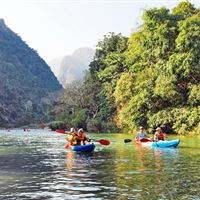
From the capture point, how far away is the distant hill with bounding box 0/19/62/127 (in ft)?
361

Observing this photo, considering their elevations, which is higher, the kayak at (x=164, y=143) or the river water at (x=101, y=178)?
the kayak at (x=164, y=143)

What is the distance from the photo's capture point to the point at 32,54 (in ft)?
567

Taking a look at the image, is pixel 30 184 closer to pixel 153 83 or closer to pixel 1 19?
pixel 153 83

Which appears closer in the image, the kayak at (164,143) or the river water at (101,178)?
the river water at (101,178)

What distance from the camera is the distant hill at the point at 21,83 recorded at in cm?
10988

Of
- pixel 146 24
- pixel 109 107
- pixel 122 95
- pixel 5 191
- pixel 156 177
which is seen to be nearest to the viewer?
pixel 5 191

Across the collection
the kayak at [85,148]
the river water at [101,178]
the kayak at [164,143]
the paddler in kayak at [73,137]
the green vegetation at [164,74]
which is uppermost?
the green vegetation at [164,74]

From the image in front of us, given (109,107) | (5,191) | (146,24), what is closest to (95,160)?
(5,191)

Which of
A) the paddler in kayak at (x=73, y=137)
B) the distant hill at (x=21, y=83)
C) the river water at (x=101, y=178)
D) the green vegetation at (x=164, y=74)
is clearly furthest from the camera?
the distant hill at (x=21, y=83)

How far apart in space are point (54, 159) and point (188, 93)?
85.6ft

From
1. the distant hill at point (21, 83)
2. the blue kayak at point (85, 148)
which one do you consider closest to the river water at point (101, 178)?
the blue kayak at point (85, 148)

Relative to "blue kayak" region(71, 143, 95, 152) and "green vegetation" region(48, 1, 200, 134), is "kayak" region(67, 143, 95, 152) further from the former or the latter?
"green vegetation" region(48, 1, 200, 134)

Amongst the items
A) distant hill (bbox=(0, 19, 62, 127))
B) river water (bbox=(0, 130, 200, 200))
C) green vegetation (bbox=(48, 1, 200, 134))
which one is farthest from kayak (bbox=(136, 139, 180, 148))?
distant hill (bbox=(0, 19, 62, 127))

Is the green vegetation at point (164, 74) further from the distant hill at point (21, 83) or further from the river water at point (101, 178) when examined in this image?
the distant hill at point (21, 83)
